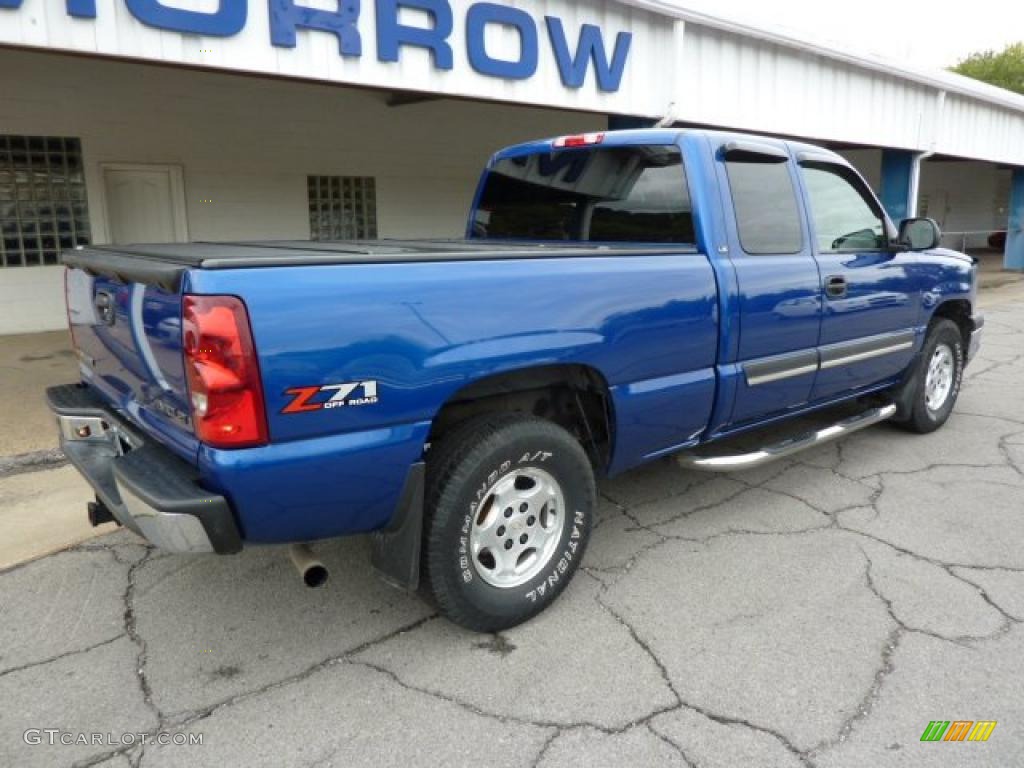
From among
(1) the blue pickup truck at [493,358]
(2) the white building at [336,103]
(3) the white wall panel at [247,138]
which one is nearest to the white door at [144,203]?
(2) the white building at [336,103]

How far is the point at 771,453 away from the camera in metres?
3.91

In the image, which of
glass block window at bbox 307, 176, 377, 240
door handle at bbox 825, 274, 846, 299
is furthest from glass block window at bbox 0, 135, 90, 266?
door handle at bbox 825, 274, 846, 299

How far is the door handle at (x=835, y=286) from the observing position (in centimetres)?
408

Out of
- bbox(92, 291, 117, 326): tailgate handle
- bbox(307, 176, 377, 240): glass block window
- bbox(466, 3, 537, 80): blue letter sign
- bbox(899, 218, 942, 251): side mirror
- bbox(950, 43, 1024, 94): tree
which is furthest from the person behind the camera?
bbox(950, 43, 1024, 94): tree

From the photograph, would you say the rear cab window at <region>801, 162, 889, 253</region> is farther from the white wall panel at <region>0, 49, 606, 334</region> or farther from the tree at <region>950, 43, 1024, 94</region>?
the tree at <region>950, 43, 1024, 94</region>

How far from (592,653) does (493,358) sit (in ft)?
3.89

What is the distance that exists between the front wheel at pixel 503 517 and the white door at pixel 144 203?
28.4 feet

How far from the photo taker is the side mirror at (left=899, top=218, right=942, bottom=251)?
15.5 feet

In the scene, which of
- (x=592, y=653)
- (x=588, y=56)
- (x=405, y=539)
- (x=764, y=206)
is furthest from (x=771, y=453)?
(x=588, y=56)

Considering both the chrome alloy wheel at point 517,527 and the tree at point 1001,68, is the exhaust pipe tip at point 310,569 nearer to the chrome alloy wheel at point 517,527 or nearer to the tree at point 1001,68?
the chrome alloy wheel at point 517,527

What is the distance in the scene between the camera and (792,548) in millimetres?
3732

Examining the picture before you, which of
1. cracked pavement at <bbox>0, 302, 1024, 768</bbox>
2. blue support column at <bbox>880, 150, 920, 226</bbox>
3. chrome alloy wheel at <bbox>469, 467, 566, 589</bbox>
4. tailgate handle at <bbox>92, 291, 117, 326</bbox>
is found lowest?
cracked pavement at <bbox>0, 302, 1024, 768</bbox>

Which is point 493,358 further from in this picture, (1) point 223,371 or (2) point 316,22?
(2) point 316,22

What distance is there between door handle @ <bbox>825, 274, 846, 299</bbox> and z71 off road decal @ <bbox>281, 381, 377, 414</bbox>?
9.06ft
